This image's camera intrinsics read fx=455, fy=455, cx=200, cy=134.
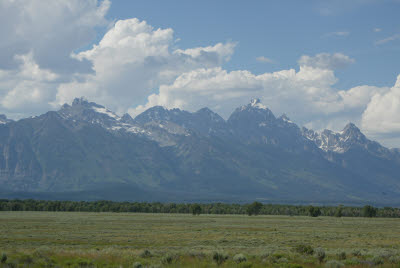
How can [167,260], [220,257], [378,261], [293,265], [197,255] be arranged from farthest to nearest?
[197,255], [220,257], [378,261], [167,260], [293,265]

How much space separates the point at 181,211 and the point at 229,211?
2102 cm

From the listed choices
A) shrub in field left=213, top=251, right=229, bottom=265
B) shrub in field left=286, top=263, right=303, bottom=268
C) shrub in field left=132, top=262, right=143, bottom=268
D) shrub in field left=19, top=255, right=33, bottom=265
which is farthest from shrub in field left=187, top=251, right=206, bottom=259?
shrub in field left=19, top=255, right=33, bottom=265

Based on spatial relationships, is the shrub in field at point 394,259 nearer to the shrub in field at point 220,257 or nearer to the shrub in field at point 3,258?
the shrub in field at point 220,257

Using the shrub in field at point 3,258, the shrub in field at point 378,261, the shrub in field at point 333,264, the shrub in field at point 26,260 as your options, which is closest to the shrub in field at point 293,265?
the shrub in field at point 333,264

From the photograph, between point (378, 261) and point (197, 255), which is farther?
point (197, 255)

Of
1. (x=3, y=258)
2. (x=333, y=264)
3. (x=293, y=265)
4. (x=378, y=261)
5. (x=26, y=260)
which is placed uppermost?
(x=378, y=261)

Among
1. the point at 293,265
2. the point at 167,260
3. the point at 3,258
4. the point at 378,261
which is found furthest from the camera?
the point at 378,261

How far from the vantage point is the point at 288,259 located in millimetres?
33000

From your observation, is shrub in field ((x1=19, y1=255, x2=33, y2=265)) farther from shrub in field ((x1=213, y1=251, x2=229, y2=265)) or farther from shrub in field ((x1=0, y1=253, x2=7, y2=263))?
shrub in field ((x1=213, y1=251, x2=229, y2=265))

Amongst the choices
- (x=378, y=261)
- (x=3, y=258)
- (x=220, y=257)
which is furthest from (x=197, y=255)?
(x=3, y=258)

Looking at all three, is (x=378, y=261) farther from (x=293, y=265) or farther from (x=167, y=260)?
(x=167, y=260)

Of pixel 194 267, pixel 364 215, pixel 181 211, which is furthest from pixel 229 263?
pixel 181 211

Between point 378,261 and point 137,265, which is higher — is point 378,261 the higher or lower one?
the higher one

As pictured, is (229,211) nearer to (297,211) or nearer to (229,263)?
(297,211)
